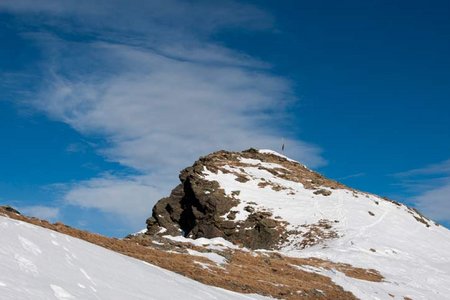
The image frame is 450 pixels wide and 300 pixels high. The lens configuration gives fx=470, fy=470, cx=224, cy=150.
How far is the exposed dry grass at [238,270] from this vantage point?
80.3 ft

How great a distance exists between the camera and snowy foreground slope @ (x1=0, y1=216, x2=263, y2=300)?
36.7ft

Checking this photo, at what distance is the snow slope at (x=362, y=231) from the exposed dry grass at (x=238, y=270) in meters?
2.60

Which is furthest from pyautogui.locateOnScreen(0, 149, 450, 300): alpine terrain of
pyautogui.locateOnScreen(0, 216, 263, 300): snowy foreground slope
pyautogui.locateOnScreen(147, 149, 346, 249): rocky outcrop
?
pyautogui.locateOnScreen(147, 149, 346, 249): rocky outcrop

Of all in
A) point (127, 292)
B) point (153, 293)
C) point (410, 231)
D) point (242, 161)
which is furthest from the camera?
point (242, 161)

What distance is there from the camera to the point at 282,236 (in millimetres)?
56688

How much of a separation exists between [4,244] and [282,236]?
4590cm

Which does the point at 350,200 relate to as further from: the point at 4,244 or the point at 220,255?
the point at 4,244

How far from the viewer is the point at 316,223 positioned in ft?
190

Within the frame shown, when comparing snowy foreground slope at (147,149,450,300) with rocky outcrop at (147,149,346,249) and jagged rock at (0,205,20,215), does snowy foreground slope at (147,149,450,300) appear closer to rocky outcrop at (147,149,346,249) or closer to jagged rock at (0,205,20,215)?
rocky outcrop at (147,149,346,249)

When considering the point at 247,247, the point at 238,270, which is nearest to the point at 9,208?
the point at 238,270

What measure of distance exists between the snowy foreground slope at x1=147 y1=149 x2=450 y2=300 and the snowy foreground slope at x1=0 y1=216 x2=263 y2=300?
18.4 metres

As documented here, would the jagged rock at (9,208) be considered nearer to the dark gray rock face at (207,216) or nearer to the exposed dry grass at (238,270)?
the exposed dry grass at (238,270)

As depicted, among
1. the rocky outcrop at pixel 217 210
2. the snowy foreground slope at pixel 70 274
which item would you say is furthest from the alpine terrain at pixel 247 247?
the rocky outcrop at pixel 217 210

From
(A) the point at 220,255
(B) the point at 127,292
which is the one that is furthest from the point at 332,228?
(B) the point at 127,292
